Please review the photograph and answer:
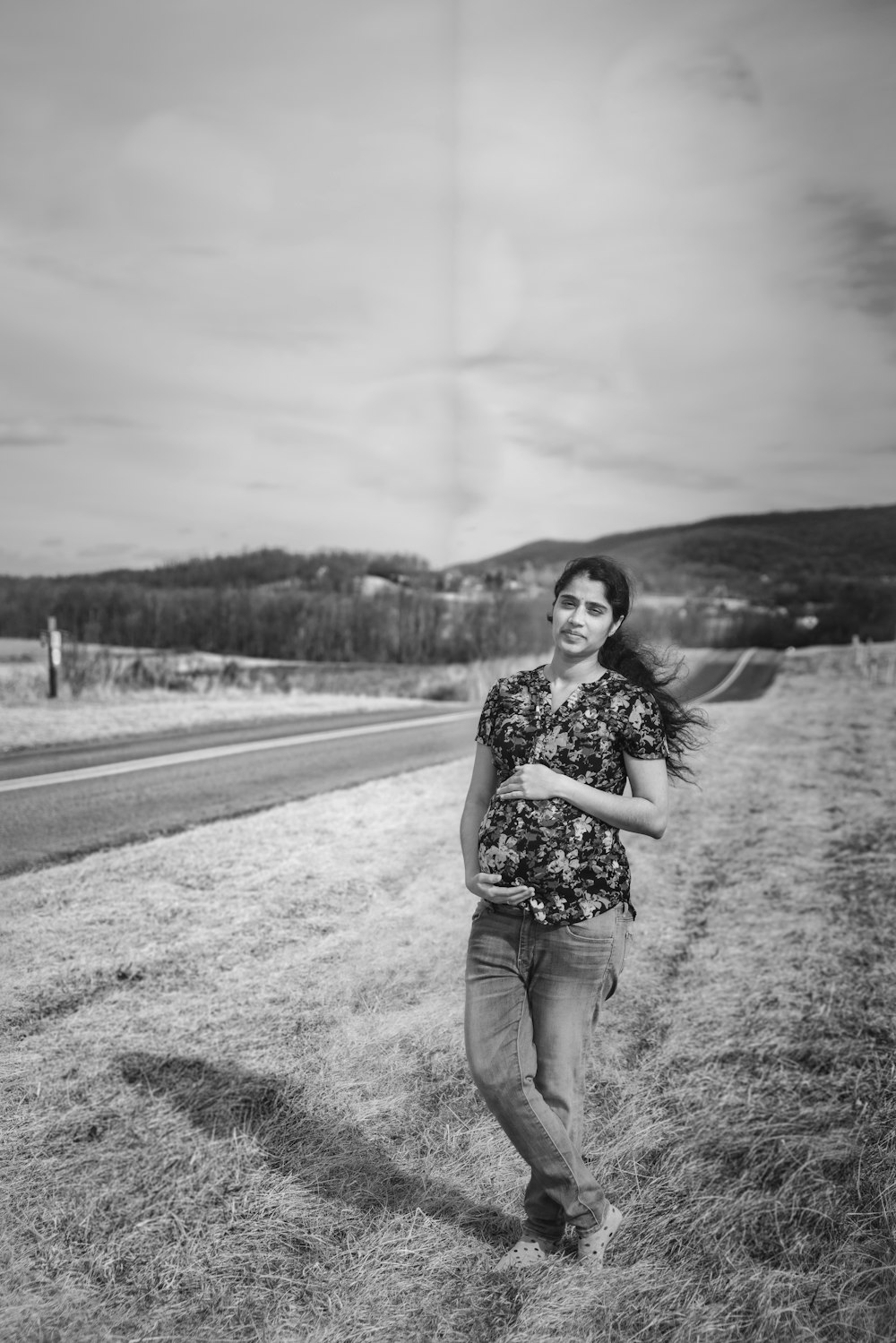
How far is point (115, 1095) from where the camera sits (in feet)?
11.2

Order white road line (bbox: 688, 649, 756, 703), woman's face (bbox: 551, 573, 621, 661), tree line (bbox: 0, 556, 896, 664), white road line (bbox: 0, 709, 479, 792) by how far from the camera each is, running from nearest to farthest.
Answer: woman's face (bbox: 551, 573, 621, 661)
white road line (bbox: 0, 709, 479, 792)
white road line (bbox: 688, 649, 756, 703)
tree line (bbox: 0, 556, 896, 664)

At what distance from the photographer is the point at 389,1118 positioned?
337 cm

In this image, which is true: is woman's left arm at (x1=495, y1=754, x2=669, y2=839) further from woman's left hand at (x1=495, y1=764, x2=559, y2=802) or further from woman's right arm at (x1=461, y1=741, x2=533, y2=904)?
woman's right arm at (x1=461, y1=741, x2=533, y2=904)

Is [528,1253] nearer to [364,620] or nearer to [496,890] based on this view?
[496,890]

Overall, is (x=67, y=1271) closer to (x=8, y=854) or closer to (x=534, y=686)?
(x=534, y=686)

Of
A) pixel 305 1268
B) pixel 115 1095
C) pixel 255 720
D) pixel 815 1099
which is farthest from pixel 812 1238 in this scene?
pixel 255 720

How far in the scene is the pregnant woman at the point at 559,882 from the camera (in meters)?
2.46

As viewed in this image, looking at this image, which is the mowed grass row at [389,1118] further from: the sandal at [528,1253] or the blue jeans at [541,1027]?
the blue jeans at [541,1027]

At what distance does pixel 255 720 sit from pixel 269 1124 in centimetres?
1316

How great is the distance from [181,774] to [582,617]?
27.5 feet

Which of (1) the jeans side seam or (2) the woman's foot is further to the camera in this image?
(2) the woman's foot

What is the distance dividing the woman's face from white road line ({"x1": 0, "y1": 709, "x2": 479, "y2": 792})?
25.5ft

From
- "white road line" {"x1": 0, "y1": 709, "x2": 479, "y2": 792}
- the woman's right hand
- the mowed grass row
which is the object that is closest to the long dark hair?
the woman's right hand

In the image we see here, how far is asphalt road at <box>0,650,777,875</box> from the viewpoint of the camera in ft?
24.3
